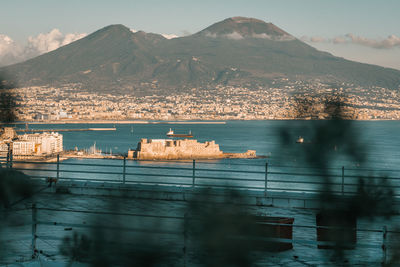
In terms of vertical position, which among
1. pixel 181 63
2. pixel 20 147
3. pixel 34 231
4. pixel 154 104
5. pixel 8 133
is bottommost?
pixel 34 231

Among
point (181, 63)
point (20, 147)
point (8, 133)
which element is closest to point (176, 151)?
point (20, 147)

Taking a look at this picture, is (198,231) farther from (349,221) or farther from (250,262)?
(349,221)

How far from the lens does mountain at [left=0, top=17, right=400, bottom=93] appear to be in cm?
12306

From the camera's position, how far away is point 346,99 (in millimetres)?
2629

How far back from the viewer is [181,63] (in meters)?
137

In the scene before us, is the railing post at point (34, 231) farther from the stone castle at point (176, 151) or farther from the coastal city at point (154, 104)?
the coastal city at point (154, 104)

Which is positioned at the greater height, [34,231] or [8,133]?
[8,133]

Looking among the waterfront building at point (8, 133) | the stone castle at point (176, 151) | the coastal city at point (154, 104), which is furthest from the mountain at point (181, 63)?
the waterfront building at point (8, 133)

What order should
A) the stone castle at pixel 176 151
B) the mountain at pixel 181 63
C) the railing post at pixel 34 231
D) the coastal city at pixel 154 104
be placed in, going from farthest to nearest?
the mountain at pixel 181 63, the coastal city at pixel 154 104, the stone castle at pixel 176 151, the railing post at pixel 34 231

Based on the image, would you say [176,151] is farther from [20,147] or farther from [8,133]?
[8,133]

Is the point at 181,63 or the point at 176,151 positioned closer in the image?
the point at 176,151

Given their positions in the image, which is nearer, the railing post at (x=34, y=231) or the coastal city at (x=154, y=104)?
the railing post at (x=34, y=231)

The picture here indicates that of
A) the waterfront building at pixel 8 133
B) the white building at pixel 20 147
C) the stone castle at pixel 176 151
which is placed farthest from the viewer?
the stone castle at pixel 176 151

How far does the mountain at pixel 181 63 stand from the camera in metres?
123
